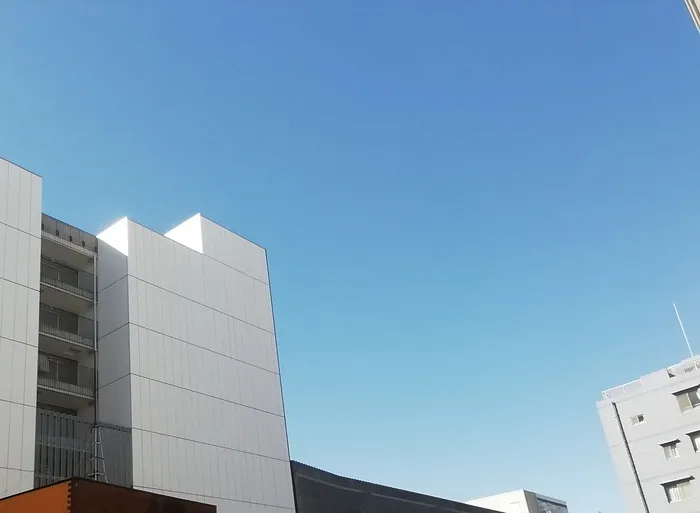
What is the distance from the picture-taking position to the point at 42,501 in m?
13.8

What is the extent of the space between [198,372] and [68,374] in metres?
6.02

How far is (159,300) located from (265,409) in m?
8.25

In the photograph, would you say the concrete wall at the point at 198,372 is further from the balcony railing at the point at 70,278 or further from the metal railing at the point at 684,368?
the metal railing at the point at 684,368

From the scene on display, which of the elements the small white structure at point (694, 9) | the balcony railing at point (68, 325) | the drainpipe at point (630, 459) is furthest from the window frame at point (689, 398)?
the balcony railing at point (68, 325)

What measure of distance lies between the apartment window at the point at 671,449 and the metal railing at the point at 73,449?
1584 inches

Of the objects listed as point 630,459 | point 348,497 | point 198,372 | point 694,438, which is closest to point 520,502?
point 630,459

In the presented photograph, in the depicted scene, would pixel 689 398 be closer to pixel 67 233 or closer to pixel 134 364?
pixel 134 364

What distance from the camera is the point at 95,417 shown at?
3161 centimetres

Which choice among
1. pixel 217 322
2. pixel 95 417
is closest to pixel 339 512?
pixel 217 322

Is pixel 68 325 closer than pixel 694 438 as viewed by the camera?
Yes

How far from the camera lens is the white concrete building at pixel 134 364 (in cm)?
2786

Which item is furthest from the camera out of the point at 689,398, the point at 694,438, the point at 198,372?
the point at 689,398

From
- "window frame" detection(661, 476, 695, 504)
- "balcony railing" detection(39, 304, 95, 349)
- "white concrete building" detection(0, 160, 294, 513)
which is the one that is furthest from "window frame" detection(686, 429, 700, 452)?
"balcony railing" detection(39, 304, 95, 349)

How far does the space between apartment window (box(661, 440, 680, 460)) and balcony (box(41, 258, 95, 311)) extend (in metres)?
42.0
